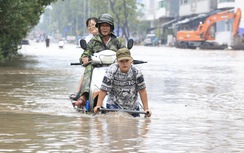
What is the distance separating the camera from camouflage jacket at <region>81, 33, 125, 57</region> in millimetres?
11711

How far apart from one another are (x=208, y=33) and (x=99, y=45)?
68243 millimetres

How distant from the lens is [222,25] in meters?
91.8

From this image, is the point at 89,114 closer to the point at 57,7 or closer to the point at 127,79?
the point at 127,79

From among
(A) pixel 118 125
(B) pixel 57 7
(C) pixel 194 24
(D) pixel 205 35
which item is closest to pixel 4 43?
(A) pixel 118 125

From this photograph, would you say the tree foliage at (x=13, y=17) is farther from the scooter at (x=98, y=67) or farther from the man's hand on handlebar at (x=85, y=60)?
the scooter at (x=98, y=67)

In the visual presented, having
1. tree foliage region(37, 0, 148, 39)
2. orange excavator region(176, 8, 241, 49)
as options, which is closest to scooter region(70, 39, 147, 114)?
orange excavator region(176, 8, 241, 49)

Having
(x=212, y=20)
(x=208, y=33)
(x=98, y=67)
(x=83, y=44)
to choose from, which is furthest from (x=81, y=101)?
(x=208, y=33)

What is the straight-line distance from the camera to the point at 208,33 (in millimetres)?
79312

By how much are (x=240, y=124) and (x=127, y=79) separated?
1834mm

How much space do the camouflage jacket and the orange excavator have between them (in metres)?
66.0

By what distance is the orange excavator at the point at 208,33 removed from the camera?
254ft

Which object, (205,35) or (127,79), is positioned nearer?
(127,79)

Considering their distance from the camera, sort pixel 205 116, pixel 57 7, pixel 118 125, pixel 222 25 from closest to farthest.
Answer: pixel 118 125
pixel 205 116
pixel 222 25
pixel 57 7

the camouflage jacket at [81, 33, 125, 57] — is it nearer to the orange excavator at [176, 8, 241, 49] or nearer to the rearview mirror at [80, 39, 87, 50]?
the rearview mirror at [80, 39, 87, 50]
